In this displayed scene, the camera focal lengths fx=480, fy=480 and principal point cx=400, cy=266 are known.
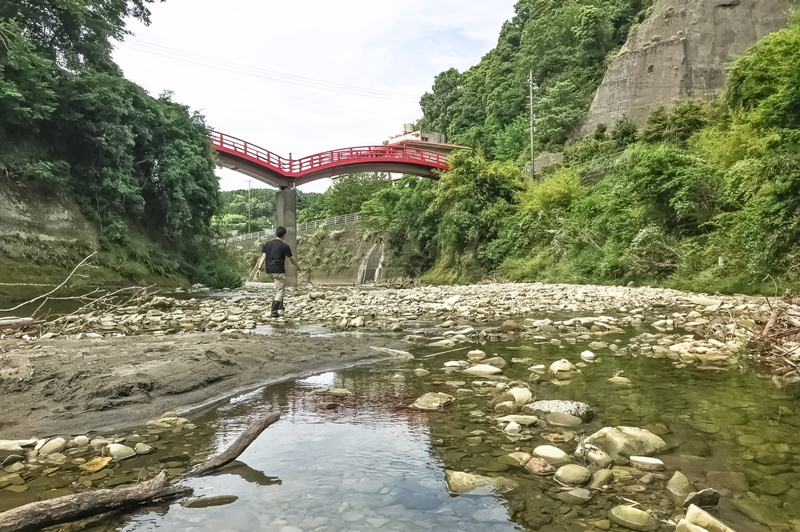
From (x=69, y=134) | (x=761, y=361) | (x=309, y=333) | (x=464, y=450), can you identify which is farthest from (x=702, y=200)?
(x=69, y=134)

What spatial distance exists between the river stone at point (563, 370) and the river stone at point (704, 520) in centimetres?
236

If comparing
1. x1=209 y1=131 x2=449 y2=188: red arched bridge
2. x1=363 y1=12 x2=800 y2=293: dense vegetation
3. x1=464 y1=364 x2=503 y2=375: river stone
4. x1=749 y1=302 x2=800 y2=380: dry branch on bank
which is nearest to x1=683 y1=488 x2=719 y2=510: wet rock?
x1=464 y1=364 x2=503 y2=375: river stone

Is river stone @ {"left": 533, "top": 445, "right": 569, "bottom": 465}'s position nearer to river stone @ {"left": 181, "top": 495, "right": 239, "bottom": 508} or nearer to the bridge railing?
river stone @ {"left": 181, "top": 495, "right": 239, "bottom": 508}

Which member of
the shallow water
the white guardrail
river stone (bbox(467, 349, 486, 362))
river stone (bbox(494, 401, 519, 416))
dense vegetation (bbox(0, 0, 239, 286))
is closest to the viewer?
the shallow water

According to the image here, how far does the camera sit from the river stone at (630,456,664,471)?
7.66 ft

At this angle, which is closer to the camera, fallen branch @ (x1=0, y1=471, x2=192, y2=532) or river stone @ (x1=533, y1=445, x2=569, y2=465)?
fallen branch @ (x1=0, y1=471, x2=192, y2=532)

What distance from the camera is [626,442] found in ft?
8.30

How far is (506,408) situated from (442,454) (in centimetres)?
81

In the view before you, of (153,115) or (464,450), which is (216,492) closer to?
(464,450)

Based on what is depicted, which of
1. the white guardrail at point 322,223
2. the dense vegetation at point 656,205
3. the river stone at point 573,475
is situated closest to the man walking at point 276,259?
the river stone at point 573,475

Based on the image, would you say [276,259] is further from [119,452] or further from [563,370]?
[119,452]

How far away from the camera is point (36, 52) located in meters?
14.0

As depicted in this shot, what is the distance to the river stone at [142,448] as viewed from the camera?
2611 mm

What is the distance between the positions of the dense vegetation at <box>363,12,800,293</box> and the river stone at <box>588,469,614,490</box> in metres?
9.42
